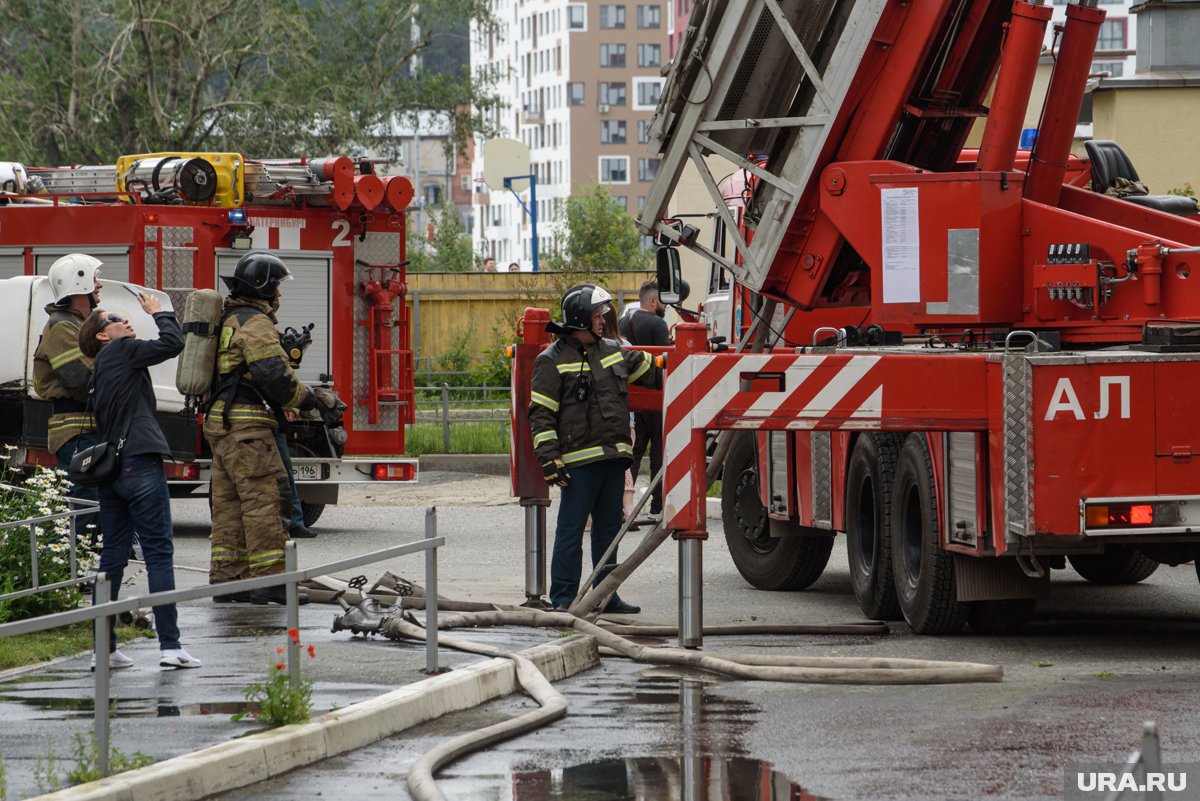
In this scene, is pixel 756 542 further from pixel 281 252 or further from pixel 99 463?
pixel 281 252

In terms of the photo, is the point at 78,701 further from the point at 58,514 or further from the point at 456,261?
the point at 456,261

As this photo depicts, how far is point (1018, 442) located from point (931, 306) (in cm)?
139

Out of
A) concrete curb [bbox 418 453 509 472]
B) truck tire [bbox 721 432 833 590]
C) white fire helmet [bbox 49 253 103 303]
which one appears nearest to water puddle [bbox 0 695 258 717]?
white fire helmet [bbox 49 253 103 303]

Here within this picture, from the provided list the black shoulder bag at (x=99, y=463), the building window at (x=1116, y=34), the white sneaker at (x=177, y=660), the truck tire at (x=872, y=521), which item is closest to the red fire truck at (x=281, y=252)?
the truck tire at (x=872, y=521)

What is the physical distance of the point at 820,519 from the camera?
470 inches

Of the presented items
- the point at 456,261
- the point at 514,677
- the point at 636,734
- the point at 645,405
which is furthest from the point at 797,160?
the point at 456,261

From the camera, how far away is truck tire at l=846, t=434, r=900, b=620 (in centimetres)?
1105

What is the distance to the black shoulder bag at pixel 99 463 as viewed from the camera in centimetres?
891

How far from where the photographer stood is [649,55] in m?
120

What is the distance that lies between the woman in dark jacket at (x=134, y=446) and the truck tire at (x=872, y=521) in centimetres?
403

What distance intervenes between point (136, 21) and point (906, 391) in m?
27.2

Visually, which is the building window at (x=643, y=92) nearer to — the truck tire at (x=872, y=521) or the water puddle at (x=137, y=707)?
the truck tire at (x=872, y=521)

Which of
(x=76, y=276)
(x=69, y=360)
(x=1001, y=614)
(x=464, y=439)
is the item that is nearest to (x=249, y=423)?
(x=69, y=360)

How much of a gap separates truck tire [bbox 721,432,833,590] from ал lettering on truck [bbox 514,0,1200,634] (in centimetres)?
63
